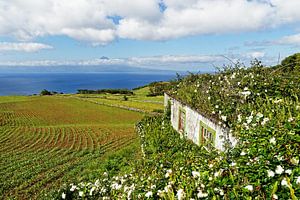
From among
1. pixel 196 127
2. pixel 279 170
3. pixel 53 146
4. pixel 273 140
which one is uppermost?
pixel 273 140

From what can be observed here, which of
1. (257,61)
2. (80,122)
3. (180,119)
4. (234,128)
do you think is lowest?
(80,122)

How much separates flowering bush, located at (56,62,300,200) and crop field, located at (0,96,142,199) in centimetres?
702

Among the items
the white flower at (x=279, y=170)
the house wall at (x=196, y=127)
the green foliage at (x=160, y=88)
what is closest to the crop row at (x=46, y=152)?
the green foliage at (x=160, y=88)

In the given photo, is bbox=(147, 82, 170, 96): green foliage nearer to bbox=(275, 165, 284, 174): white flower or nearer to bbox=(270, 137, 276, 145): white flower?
bbox=(270, 137, 276, 145): white flower

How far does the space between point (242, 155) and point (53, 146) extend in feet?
75.7

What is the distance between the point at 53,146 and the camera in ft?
84.6

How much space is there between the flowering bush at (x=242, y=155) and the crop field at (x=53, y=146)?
7.02 metres

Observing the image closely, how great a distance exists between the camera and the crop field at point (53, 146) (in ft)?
52.9

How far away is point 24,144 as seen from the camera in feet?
85.9

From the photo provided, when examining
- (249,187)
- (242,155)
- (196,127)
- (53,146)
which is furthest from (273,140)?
(53,146)

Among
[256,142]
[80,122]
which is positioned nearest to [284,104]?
[256,142]

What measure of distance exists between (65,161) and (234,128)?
15865mm

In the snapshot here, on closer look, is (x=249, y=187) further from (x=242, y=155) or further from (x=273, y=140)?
(x=242, y=155)

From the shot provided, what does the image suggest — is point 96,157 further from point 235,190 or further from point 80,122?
point 80,122
